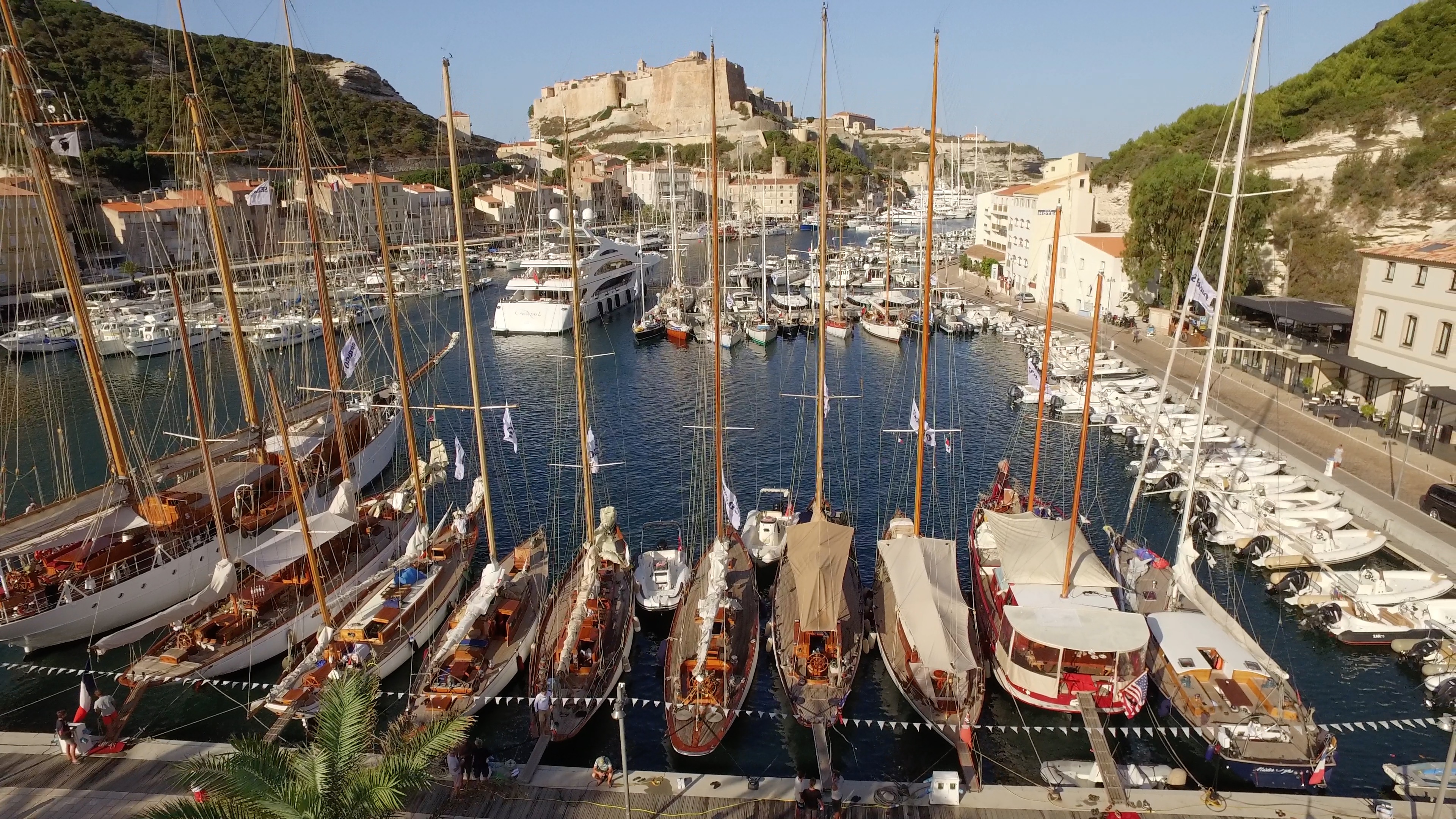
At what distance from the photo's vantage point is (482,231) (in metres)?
132

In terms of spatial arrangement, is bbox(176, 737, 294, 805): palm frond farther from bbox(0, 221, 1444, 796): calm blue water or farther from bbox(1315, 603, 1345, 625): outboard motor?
bbox(1315, 603, 1345, 625): outboard motor

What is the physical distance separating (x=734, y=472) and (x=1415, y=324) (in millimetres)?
26455

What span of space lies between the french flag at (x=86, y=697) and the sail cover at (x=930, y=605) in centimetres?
1668

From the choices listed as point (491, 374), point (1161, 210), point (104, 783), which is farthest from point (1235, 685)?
point (491, 374)

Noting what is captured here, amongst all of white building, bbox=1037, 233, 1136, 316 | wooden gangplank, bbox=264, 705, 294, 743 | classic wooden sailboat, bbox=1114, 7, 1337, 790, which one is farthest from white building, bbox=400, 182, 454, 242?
classic wooden sailboat, bbox=1114, 7, 1337, 790

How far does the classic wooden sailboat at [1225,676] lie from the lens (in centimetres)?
1529

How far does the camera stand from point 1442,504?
80.2ft

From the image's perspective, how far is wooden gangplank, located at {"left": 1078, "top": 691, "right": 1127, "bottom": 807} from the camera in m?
14.4

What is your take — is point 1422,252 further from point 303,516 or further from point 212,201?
point 212,201

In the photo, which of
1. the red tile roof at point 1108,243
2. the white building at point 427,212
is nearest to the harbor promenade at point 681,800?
the red tile roof at point 1108,243

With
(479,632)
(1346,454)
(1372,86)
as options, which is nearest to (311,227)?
(479,632)

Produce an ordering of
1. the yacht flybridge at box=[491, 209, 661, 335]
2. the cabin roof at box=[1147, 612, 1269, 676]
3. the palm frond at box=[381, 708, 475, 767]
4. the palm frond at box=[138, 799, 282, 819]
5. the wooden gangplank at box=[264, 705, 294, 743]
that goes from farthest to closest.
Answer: the yacht flybridge at box=[491, 209, 661, 335], the cabin roof at box=[1147, 612, 1269, 676], the wooden gangplank at box=[264, 705, 294, 743], the palm frond at box=[381, 708, 475, 767], the palm frond at box=[138, 799, 282, 819]

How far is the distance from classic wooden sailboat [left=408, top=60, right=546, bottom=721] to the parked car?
26625 millimetres

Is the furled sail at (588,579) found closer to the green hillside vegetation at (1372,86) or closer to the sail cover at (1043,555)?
the sail cover at (1043,555)
